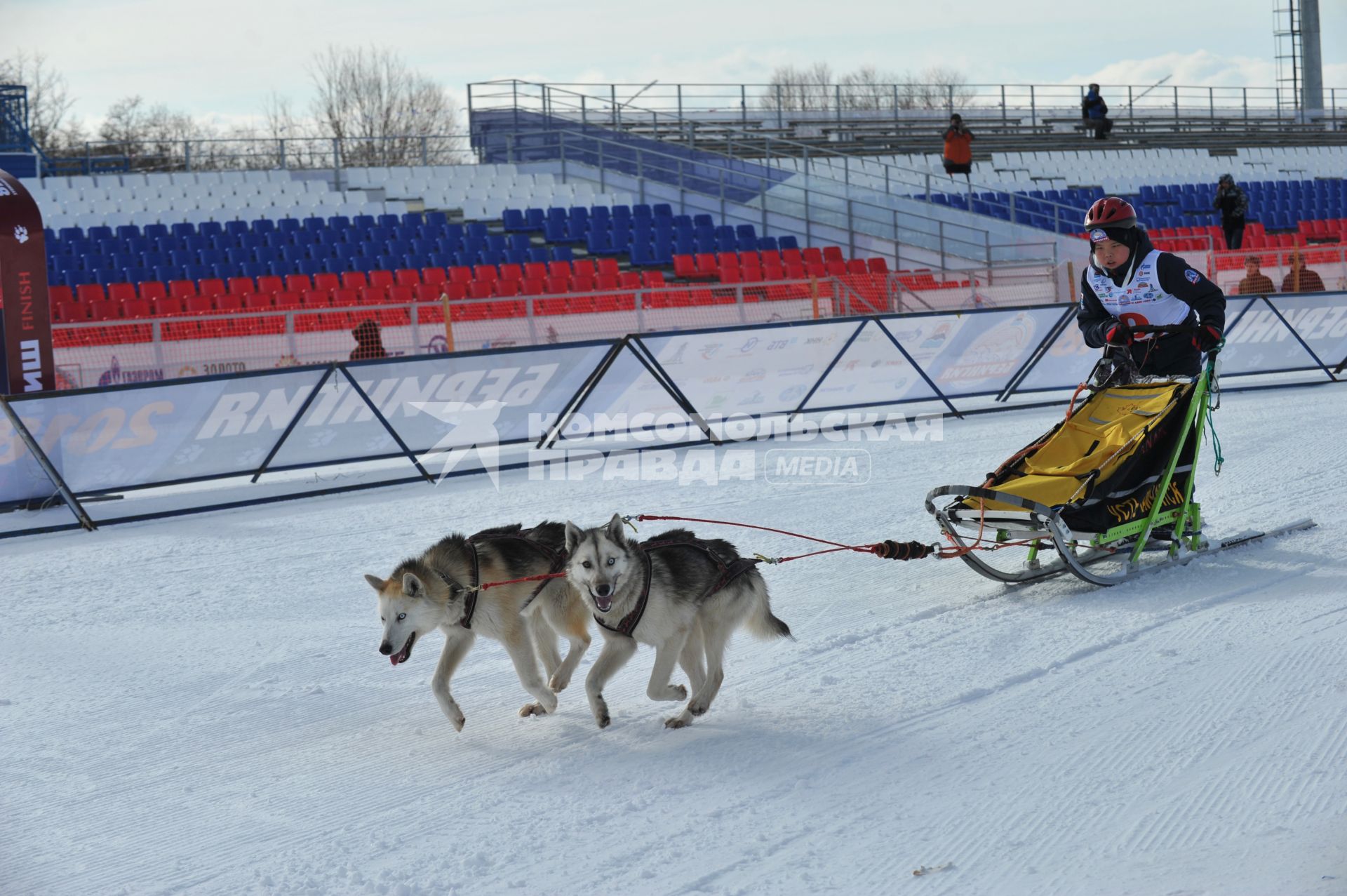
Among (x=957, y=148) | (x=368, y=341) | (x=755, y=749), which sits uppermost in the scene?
(x=957, y=148)

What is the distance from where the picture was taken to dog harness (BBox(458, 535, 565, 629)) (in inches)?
196

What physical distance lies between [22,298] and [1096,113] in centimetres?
3096

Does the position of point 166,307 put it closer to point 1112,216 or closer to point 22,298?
point 22,298

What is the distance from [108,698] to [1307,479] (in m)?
8.14

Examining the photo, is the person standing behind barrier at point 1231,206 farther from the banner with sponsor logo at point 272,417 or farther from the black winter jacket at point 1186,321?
the black winter jacket at point 1186,321

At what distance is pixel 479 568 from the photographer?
198 inches

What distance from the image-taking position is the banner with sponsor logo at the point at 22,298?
11.3 m

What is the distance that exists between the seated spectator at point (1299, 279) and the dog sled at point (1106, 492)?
554 inches

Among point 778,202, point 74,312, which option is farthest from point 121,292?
point 778,202

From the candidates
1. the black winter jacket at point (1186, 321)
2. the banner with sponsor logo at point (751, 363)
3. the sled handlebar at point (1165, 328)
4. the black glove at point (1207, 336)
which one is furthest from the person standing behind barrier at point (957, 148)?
the black glove at point (1207, 336)

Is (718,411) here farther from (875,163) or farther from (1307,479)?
(875,163)

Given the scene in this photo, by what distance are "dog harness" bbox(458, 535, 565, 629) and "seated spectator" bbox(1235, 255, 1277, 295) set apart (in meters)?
14.6

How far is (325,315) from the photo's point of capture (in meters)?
15.9

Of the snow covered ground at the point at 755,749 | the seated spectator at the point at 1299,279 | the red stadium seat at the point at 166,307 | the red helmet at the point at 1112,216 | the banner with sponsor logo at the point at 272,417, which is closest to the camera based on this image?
the snow covered ground at the point at 755,749
